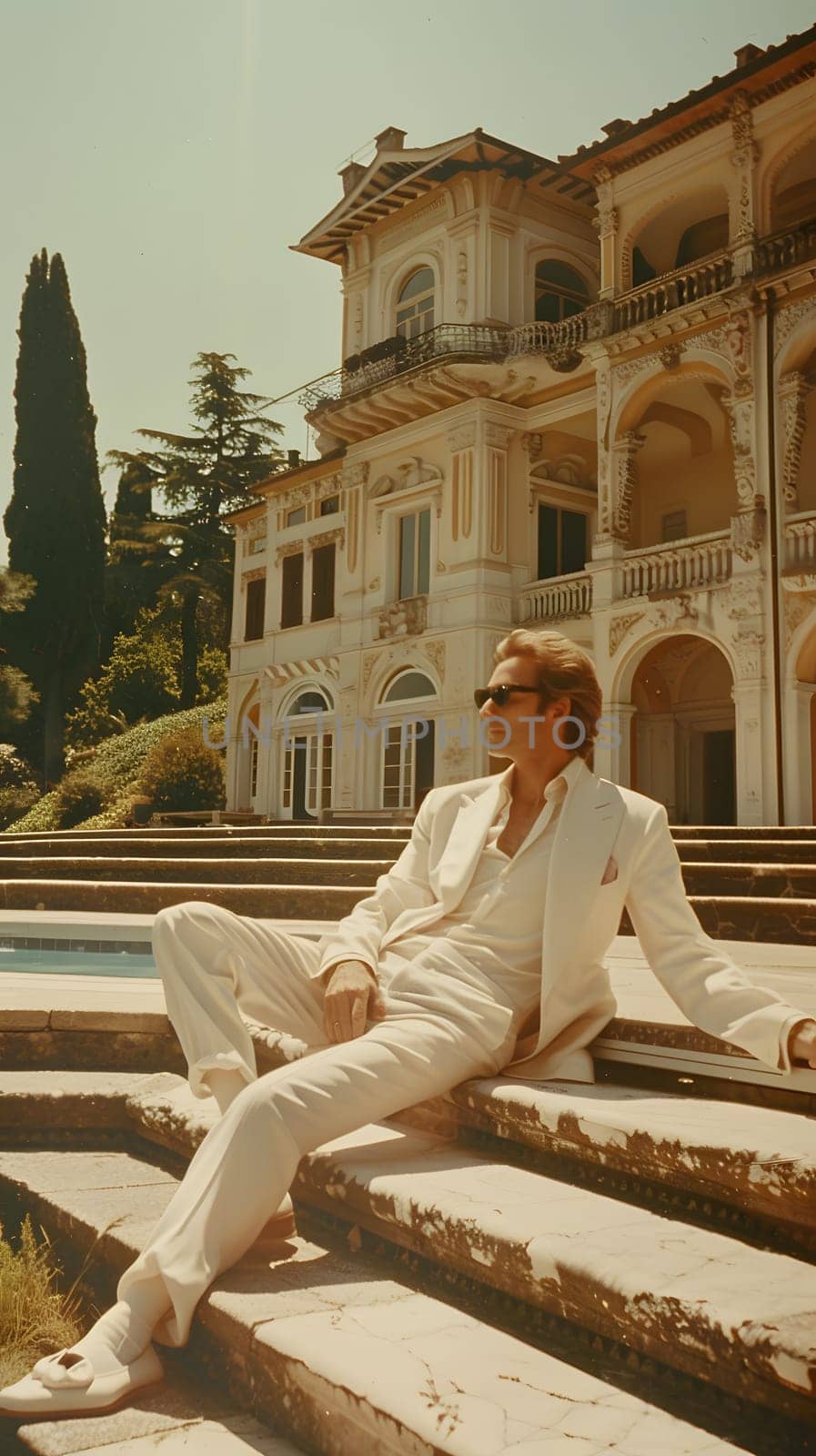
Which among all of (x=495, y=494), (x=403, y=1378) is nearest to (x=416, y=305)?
(x=495, y=494)

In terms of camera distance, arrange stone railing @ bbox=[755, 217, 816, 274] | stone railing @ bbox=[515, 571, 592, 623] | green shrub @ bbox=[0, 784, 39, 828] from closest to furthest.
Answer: stone railing @ bbox=[755, 217, 816, 274], stone railing @ bbox=[515, 571, 592, 623], green shrub @ bbox=[0, 784, 39, 828]

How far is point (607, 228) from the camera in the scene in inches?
765

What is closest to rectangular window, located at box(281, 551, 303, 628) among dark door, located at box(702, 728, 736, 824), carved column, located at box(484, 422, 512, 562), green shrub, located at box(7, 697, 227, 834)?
green shrub, located at box(7, 697, 227, 834)

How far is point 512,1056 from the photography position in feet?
9.76

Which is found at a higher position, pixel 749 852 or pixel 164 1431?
pixel 749 852

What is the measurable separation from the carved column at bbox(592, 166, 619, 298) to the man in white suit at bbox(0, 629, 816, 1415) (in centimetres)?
1778

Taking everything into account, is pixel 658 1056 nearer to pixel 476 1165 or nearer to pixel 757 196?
pixel 476 1165

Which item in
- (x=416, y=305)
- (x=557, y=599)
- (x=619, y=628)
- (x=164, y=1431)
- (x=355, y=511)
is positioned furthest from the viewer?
(x=355, y=511)

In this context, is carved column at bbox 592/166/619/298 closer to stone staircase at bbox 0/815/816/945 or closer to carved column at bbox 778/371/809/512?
carved column at bbox 778/371/809/512

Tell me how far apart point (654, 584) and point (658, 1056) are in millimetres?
15800

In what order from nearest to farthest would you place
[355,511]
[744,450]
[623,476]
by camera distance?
[744,450], [623,476], [355,511]

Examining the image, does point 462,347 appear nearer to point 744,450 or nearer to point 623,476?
point 623,476

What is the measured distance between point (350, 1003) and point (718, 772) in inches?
731

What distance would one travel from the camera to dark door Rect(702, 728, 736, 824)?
20406 mm
